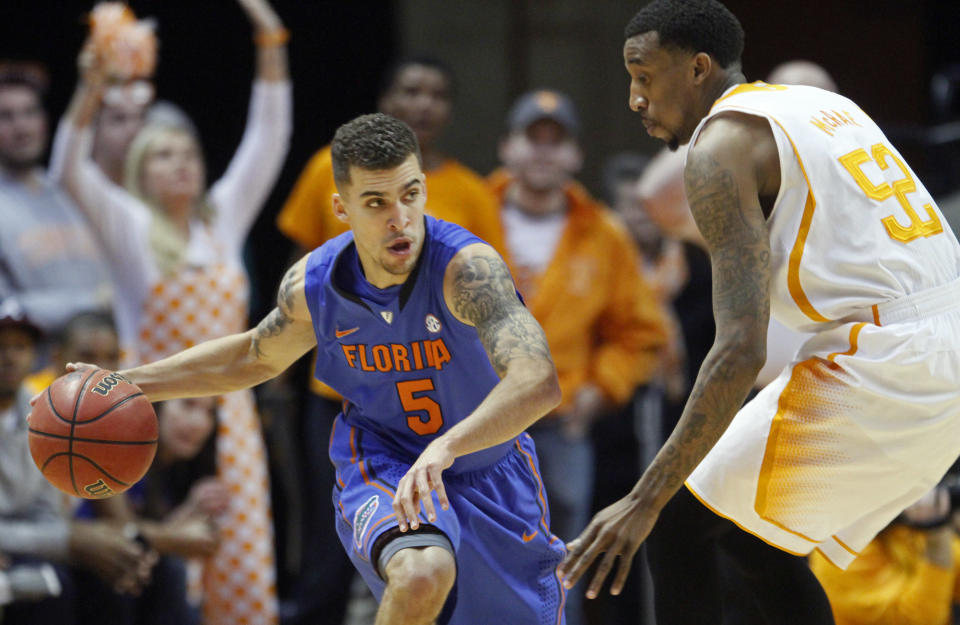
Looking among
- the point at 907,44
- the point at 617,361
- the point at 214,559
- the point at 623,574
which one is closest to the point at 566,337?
the point at 617,361

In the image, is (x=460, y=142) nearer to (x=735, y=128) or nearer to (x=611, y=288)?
(x=611, y=288)

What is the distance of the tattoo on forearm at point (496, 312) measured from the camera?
3330 millimetres

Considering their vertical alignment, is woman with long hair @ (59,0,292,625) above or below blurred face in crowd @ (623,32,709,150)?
below

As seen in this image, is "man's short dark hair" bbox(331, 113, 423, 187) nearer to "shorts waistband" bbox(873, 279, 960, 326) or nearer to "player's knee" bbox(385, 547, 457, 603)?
"player's knee" bbox(385, 547, 457, 603)

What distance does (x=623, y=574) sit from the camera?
3098 millimetres

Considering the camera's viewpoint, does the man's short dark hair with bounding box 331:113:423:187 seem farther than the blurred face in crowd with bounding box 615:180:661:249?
No

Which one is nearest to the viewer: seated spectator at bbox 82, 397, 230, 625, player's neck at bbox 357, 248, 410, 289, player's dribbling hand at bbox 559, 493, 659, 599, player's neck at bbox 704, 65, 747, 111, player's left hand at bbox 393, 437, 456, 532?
player's left hand at bbox 393, 437, 456, 532

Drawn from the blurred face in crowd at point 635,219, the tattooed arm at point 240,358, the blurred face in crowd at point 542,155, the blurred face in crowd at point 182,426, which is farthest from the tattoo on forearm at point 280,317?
the blurred face in crowd at point 635,219

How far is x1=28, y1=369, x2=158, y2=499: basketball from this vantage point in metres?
3.65

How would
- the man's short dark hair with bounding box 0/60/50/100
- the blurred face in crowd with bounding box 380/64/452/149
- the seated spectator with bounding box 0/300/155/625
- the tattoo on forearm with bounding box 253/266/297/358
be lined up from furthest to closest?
the man's short dark hair with bounding box 0/60/50/100, the blurred face in crowd with bounding box 380/64/452/149, the seated spectator with bounding box 0/300/155/625, the tattoo on forearm with bounding box 253/266/297/358

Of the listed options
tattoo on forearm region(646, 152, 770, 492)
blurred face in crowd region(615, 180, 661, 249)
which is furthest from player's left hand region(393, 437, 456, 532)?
blurred face in crowd region(615, 180, 661, 249)

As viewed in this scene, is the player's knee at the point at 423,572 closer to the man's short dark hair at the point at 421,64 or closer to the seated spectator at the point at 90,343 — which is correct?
the seated spectator at the point at 90,343

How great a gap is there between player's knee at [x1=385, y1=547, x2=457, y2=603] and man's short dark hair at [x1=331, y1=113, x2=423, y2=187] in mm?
1047

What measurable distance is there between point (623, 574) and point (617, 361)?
118 inches
